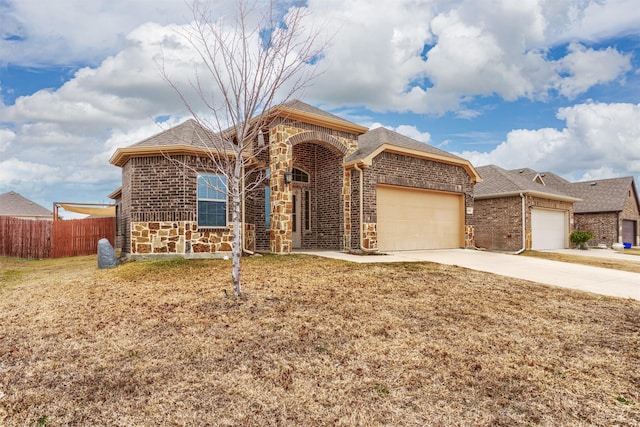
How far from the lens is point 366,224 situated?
1359 centimetres

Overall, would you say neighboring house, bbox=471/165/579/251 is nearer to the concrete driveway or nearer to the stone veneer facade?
the concrete driveway

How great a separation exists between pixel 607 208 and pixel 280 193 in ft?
79.7

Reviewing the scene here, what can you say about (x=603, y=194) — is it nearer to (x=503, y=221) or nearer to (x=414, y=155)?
(x=503, y=221)

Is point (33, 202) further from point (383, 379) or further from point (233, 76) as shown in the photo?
point (383, 379)

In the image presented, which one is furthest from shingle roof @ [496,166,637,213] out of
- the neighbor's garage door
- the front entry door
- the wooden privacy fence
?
the wooden privacy fence

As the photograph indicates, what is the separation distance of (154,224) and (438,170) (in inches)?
433

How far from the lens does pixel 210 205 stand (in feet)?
40.2

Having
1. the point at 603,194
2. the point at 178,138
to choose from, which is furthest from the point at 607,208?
the point at 178,138

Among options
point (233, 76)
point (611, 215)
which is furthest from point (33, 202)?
point (611, 215)

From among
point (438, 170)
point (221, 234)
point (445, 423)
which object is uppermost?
point (438, 170)

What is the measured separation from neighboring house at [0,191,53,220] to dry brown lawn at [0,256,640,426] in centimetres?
2954

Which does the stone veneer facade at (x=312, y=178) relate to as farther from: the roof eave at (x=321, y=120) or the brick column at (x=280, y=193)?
the roof eave at (x=321, y=120)

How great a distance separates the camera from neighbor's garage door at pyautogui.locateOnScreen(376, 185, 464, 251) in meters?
14.6

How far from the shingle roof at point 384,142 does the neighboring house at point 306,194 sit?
86mm
